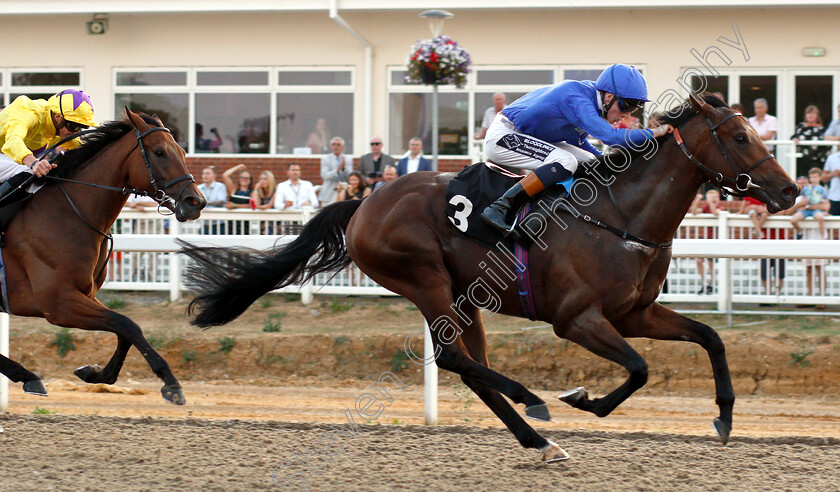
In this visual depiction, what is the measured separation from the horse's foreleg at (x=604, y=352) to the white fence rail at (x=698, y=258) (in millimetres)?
2167

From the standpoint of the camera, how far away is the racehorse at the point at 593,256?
4.31 m

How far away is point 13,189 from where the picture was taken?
5086 mm

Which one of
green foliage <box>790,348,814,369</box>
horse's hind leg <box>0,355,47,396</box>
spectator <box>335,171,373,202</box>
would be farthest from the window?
horse's hind leg <box>0,355,47,396</box>

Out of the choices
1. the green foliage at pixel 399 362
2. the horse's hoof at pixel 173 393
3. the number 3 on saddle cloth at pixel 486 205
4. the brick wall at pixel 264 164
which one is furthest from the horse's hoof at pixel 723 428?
the brick wall at pixel 264 164

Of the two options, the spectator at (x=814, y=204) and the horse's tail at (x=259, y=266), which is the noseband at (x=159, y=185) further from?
the spectator at (x=814, y=204)

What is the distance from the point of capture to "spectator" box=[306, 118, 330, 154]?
12398mm

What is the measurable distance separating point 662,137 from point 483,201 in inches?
36.2

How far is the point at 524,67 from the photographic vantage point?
11.9 metres

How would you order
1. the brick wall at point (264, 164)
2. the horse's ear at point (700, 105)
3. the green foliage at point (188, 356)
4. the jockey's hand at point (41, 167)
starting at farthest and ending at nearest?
the brick wall at point (264, 164), the green foliage at point (188, 356), the jockey's hand at point (41, 167), the horse's ear at point (700, 105)

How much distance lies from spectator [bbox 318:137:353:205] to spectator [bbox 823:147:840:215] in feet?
15.5

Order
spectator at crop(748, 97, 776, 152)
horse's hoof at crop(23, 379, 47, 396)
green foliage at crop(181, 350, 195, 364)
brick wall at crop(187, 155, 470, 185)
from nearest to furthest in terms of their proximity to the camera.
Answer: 1. horse's hoof at crop(23, 379, 47, 396)
2. green foliage at crop(181, 350, 195, 364)
3. spectator at crop(748, 97, 776, 152)
4. brick wall at crop(187, 155, 470, 185)

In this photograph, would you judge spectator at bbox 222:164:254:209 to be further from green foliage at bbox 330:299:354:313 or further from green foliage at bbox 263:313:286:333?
green foliage at bbox 330:299:354:313

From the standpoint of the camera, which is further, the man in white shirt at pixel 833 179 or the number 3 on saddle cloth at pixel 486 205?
the man in white shirt at pixel 833 179

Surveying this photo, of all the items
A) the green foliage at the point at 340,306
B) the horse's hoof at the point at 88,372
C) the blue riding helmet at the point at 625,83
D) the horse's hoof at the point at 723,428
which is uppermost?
the blue riding helmet at the point at 625,83
